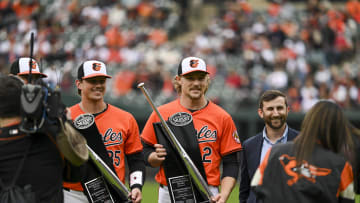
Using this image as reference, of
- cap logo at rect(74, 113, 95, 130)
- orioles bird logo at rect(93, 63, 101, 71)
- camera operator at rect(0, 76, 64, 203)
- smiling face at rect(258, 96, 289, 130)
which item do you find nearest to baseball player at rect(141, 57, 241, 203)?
smiling face at rect(258, 96, 289, 130)

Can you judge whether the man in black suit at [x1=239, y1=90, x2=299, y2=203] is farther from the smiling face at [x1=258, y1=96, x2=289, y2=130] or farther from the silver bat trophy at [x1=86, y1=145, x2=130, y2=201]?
the silver bat trophy at [x1=86, y1=145, x2=130, y2=201]

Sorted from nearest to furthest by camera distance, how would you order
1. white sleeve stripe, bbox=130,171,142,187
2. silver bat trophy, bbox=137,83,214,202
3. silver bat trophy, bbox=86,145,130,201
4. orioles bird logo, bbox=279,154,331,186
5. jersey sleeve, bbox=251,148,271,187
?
orioles bird logo, bbox=279,154,331,186
jersey sleeve, bbox=251,148,271,187
silver bat trophy, bbox=86,145,130,201
silver bat trophy, bbox=137,83,214,202
white sleeve stripe, bbox=130,171,142,187

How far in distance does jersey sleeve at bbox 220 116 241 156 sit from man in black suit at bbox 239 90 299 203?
0.38 ft

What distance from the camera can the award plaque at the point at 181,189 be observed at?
5.35 meters

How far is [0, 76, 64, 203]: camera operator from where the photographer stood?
381 cm

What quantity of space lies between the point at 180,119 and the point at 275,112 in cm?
92

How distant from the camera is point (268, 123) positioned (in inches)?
217

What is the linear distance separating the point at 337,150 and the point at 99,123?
2505 millimetres

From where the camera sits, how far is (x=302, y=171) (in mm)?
3795

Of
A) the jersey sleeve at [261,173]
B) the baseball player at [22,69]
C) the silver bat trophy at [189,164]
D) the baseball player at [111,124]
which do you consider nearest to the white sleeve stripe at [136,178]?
the baseball player at [111,124]

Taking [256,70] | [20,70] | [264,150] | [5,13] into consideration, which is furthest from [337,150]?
[5,13]

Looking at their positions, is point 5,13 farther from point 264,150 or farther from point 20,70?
point 264,150

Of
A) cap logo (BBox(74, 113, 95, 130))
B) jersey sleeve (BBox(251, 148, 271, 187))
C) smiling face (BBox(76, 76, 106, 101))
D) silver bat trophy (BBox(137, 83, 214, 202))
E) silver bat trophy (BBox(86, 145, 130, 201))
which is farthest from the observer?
Result: smiling face (BBox(76, 76, 106, 101))

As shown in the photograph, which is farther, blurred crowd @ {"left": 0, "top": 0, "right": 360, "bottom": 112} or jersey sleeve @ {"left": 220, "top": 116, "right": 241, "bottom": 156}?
blurred crowd @ {"left": 0, "top": 0, "right": 360, "bottom": 112}
